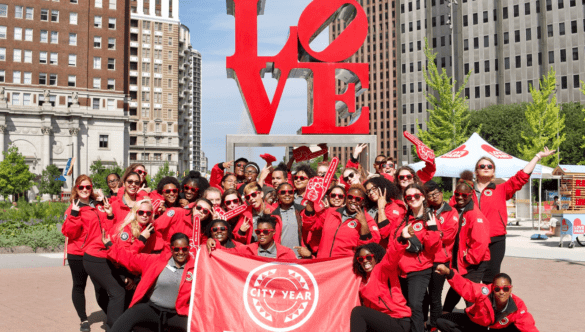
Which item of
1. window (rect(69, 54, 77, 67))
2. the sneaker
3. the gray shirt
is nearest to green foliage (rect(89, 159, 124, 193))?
window (rect(69, 54, 77, 67))

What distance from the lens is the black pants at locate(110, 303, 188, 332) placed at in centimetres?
549

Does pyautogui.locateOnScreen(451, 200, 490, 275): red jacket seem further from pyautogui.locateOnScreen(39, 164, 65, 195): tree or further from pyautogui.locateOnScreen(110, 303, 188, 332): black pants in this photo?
pyautogui.locateOnScreen(39, 164, 65, 195): tree

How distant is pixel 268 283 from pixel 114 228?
222 cm

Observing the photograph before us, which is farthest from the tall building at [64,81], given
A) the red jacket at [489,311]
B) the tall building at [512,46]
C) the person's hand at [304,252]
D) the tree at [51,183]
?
the red jacket at [489,311]

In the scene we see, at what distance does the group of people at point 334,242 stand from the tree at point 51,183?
6016 cm

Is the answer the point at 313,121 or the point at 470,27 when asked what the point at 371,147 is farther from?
the point at 470,27

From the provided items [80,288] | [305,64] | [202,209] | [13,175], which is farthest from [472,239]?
[13,175]

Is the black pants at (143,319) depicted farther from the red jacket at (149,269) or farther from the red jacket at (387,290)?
the red jacket at (387,290)

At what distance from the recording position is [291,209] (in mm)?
6578

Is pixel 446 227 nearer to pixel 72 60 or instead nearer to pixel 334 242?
pixel 334 242

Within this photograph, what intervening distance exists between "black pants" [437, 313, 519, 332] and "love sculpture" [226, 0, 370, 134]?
5.39m

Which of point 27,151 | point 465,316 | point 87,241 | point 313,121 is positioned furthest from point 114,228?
point 27,151

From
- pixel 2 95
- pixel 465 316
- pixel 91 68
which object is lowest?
pixel 465 316

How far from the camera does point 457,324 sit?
5.94 meters
